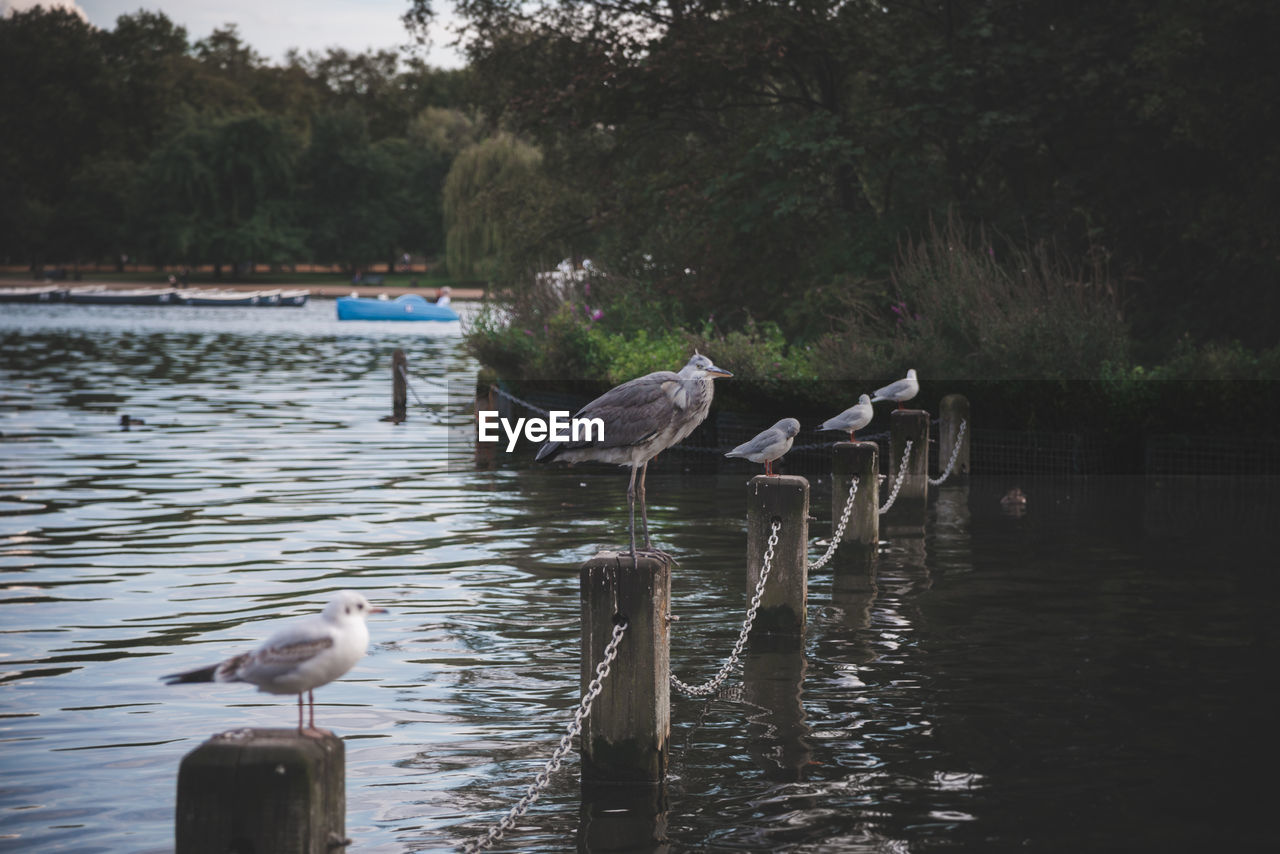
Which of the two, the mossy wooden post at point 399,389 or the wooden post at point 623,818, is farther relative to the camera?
the mossy wooden post at point 399,389

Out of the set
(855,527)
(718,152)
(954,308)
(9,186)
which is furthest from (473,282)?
(855,527)

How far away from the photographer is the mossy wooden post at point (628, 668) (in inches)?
286

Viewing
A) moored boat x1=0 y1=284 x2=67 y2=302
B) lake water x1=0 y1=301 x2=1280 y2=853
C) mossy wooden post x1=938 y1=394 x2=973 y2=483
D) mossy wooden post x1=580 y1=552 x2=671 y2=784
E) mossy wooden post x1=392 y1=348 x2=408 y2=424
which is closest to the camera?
mossy wooden post x1=580 y1=552 x2=671 y2=784

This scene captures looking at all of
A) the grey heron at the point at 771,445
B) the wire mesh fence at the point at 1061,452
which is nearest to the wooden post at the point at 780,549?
the grey heron at the point at 771,445

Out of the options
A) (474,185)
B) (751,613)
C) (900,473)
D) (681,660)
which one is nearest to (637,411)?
(751,613)

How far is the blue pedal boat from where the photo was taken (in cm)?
8438

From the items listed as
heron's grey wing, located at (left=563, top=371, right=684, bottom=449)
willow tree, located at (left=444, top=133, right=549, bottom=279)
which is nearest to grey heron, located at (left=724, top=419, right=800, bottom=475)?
heron's grey wing, located at (left=563, top=371, right=684, bottom=449)

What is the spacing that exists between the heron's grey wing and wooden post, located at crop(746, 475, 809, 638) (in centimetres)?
172

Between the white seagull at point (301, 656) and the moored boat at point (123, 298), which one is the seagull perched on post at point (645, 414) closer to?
the white seagull at point (301, 656)

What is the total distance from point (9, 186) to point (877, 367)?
114247 mm

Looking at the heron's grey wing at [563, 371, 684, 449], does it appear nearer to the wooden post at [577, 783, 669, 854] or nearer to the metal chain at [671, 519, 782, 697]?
the metal chain at [671, 519, 782, 697]

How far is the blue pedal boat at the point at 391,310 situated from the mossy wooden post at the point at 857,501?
238ft

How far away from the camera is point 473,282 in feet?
370

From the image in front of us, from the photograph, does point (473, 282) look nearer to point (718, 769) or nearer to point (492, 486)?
point (492, 486)
